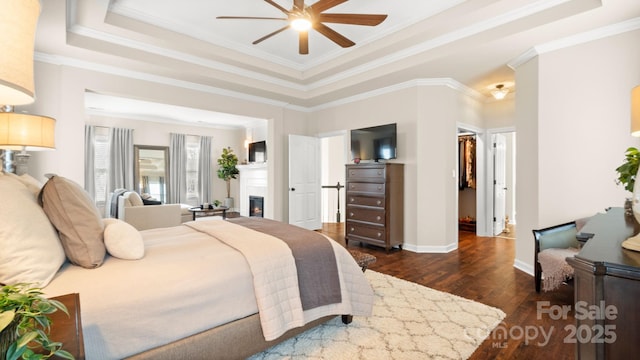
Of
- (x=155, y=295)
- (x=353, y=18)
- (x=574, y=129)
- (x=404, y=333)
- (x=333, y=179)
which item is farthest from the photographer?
(x=333, y=179)

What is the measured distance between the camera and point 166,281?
147 centimetres

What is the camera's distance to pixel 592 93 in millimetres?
3023

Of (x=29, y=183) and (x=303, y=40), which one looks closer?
(x=29, y=183)

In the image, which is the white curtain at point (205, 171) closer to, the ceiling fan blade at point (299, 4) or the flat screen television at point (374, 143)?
the flat screen television at point (374, 143)

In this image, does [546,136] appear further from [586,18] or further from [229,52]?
[229,52]

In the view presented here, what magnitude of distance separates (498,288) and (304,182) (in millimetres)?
3843

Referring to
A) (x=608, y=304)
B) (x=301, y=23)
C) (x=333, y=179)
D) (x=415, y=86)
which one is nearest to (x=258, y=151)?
(x=333, y=179)

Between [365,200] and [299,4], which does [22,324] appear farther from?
[365,200]

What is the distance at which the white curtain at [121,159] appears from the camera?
7.07 meters

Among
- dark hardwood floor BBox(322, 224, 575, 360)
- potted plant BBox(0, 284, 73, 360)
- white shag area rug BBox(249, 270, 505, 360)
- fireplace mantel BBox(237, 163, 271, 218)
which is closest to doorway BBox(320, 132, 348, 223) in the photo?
fireplace mantel BBox(237, 163, 271, 218)

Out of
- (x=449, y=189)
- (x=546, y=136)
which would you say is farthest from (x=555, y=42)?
(x=449, y=189)

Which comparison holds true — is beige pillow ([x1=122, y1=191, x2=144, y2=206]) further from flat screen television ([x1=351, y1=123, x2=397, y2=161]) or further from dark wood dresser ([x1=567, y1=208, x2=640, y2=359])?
dark wood dresser ([x1=567, y1=208, x2=640, y2=359])

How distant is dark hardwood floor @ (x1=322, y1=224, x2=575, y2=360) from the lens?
2004mm

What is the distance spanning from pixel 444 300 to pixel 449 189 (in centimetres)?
224
